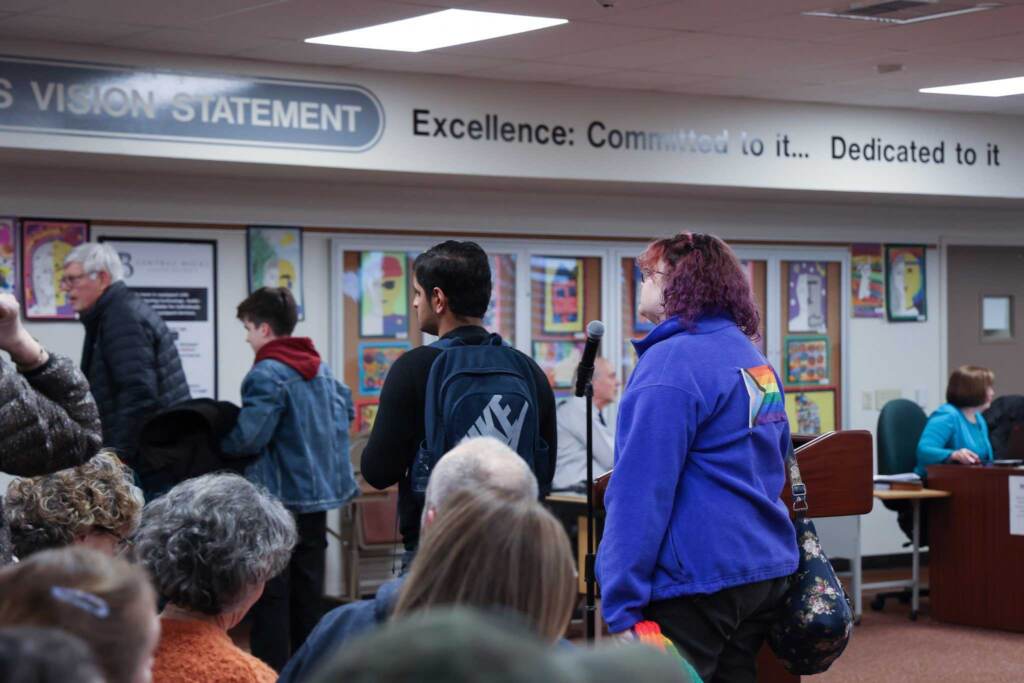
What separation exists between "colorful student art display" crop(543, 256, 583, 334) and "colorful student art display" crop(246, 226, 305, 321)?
151 centimetres

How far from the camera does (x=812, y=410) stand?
30.6ft

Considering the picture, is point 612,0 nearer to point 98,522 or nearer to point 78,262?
point 78,262

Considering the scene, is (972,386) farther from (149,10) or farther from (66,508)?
(66,508)

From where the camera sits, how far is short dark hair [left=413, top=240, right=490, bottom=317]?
11.7 feet

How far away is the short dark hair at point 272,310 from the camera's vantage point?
5.81 m

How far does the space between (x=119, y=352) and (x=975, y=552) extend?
4.63 metres

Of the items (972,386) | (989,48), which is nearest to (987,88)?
(989,48)

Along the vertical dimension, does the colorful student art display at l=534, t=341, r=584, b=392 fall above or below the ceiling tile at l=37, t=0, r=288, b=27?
below

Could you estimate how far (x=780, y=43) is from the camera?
6.23 meters

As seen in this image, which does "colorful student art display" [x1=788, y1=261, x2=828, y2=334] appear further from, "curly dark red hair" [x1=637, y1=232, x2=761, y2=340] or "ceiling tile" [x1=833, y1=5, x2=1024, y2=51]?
"curly dark red hair" [x1=637, y1=232, x2=761, y2=340]

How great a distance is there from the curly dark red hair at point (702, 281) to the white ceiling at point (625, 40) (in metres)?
2.21

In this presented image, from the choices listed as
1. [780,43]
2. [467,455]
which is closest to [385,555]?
[780,43]

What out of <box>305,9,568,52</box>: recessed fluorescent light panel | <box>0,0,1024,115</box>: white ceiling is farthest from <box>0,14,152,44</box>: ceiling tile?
<box>305,9,568,52</box>: recessed fluorescent light panel

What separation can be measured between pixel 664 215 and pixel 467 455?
626 cm
